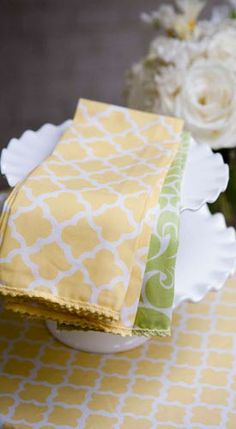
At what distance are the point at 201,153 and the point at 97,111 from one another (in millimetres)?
141

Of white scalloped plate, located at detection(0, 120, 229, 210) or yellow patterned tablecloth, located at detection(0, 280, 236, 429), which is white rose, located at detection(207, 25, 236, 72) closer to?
white scalloped plate, located at detection(0, 120, 229, 210)

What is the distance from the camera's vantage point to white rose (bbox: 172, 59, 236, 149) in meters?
0.92

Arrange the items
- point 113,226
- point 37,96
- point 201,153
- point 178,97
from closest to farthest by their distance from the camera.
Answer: point 113,226 → point 201,153 → point 178,97 → point 37,96

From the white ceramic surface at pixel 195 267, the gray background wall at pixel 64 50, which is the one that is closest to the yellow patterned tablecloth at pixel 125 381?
the white ceramic surface at pixel 195 267

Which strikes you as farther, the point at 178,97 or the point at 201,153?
the point at 178,97

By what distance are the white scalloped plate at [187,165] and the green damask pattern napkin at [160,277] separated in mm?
29

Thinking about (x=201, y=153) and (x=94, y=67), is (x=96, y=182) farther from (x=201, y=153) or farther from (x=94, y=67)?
(x=94, y=67)

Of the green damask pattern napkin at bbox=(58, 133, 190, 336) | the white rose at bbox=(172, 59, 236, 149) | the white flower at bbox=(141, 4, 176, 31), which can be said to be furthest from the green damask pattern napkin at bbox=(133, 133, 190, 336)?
the white flower at bbox=(141, 4, 176, 31)

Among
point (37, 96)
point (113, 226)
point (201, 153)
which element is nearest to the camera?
point (113, 226)

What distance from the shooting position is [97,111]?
834mm

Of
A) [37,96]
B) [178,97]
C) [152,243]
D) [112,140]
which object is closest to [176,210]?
[152,243]

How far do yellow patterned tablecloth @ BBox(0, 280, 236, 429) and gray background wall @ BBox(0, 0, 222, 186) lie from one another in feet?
3.58

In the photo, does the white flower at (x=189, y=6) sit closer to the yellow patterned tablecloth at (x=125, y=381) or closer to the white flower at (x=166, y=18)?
the white flower at (x=166, y=18)

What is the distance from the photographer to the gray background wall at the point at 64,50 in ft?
6.03
